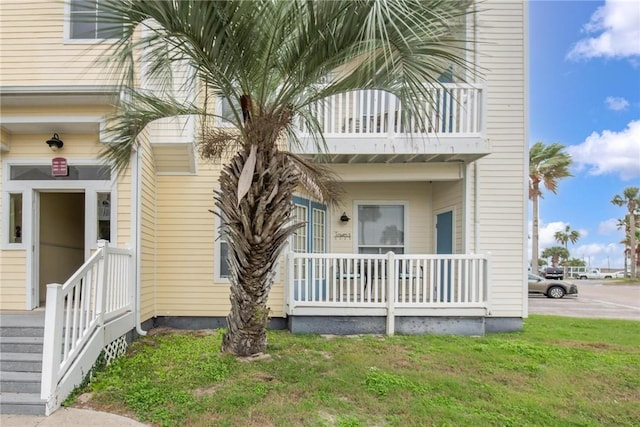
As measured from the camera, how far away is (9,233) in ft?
20.0

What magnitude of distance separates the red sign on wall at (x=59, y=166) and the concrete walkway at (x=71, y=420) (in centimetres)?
374

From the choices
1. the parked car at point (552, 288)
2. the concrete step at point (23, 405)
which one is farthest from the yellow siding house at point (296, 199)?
the parked car at point (552, 288)

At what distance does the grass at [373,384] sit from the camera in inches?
147

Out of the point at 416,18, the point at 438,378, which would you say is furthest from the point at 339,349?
the point at 416,18

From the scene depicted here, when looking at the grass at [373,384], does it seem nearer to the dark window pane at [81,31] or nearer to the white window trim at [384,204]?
the white window trim at [384,204]

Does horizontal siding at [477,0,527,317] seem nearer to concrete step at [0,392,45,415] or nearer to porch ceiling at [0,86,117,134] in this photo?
porch ceiling at [0,86,117,134]

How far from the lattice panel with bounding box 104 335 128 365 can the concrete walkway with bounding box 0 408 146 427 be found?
3.95 ft

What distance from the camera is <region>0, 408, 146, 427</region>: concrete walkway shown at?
355cm

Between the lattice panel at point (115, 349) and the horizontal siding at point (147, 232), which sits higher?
the horizontal siding at point (147, 232)

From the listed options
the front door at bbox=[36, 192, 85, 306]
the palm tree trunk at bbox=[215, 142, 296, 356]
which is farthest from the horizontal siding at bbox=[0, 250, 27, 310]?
the palm tree trunk at bbox=[215, 142, 296, 356]

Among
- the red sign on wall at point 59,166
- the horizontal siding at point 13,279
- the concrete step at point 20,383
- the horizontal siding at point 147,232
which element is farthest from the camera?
the horizontal siding at point 147,232

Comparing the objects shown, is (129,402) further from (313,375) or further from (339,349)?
(339,349)

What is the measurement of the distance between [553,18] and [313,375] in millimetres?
10333

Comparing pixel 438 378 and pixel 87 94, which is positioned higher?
pixel 87 94
